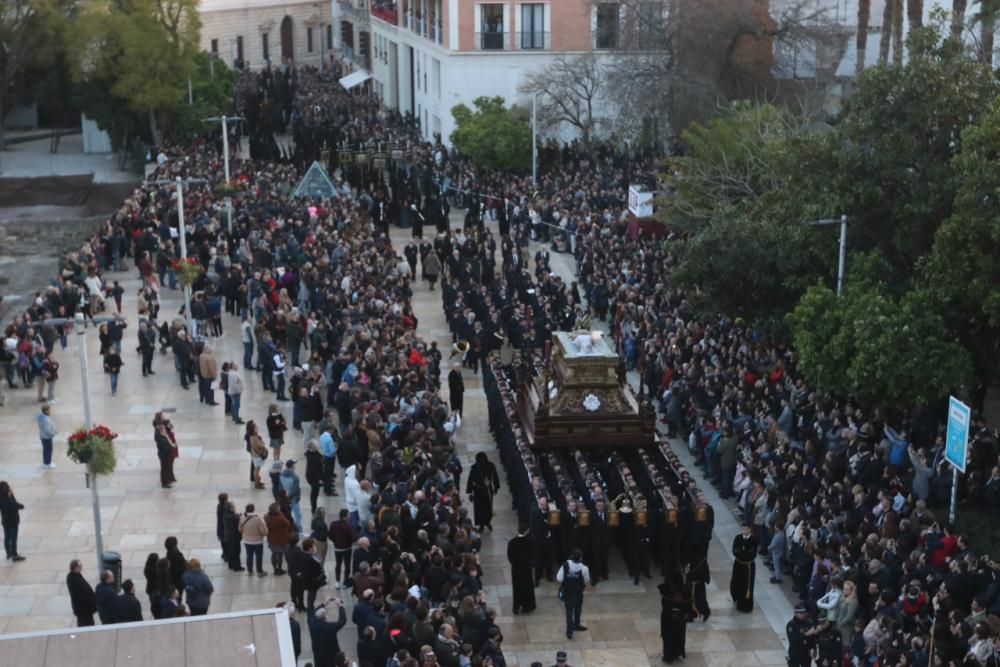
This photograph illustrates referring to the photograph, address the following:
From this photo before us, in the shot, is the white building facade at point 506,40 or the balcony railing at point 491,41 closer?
the white building facade at point 506,40

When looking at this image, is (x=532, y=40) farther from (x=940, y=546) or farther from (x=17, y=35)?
(x=940, y=546)

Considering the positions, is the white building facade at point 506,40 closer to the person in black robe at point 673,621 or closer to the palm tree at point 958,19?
the palm tree at point 958,19

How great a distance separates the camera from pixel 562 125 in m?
52.5

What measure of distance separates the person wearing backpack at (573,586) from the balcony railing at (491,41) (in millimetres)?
38428

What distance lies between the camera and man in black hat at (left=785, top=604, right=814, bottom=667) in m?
16.6

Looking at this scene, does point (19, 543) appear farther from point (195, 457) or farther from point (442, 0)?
point (442, 0)

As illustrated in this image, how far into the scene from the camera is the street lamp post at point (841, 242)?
24125 mm

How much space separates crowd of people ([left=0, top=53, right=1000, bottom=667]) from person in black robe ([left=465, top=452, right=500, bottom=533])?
0.15 ft

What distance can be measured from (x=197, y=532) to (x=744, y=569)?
7.82 m

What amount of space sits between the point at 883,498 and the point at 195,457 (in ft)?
38.0

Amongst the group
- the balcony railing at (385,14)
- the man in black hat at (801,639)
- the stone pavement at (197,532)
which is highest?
the balcony railing at (385,14)

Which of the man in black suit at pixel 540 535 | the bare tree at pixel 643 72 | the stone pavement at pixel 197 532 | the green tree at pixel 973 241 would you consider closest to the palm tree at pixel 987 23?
the green tree at pixel 973 241

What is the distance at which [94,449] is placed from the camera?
18875 mm

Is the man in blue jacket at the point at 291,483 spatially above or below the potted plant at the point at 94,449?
below
